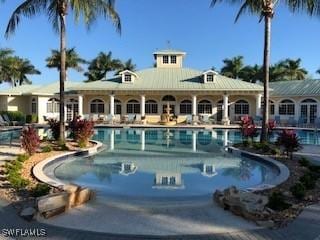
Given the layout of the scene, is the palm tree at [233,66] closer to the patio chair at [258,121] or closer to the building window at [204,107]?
the building window at [204,107]

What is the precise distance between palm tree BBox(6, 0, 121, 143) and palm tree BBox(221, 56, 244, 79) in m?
37.5

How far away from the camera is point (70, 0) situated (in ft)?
51.2

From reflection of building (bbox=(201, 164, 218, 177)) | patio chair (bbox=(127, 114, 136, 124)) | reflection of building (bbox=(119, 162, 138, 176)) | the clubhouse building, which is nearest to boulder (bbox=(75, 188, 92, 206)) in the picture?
reflection of building (bbox=(119, 162, 138, 176))

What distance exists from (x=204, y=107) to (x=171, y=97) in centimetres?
331

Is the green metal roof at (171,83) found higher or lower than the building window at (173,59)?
lower

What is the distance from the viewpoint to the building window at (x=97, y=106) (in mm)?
37812

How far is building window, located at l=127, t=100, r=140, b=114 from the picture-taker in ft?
123

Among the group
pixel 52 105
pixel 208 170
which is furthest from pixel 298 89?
pixel 208 170

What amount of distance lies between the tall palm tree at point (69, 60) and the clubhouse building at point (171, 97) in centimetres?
1047

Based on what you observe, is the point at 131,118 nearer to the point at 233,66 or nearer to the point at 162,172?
the point at 233,66

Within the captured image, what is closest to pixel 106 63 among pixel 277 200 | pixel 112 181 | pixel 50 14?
pixel 50 14

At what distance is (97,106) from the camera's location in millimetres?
37875

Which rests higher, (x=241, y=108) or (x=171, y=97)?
(x=171, y=97)

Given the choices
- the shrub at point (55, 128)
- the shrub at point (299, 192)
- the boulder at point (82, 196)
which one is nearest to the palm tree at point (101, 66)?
the shrub at point (55, 128)
